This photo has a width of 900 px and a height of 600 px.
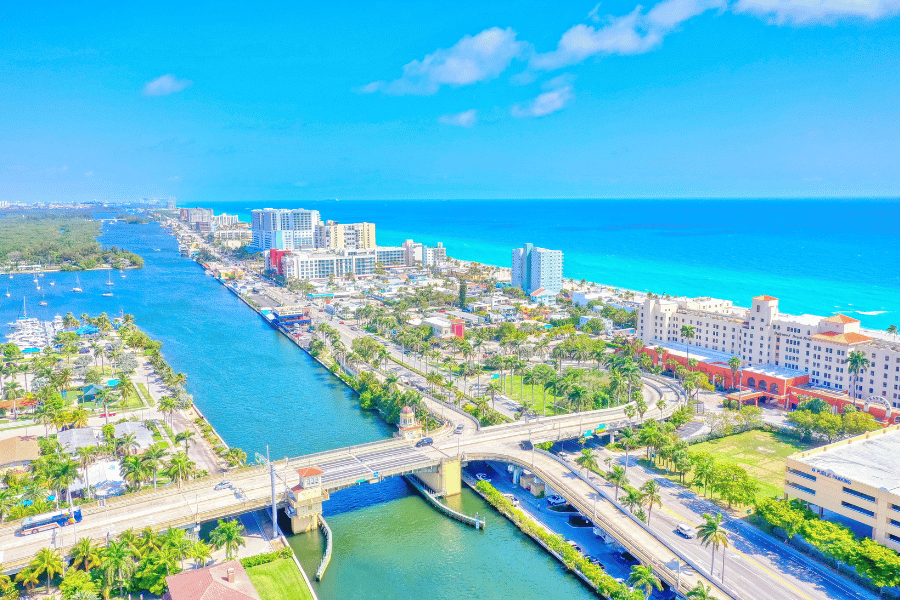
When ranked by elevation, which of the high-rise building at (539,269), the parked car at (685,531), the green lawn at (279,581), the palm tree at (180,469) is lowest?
the green lawn at (279,581)

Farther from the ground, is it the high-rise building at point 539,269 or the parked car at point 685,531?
the high-rise building at point 539,269

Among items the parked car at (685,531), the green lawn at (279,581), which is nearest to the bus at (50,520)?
the green lawn at (279,581)

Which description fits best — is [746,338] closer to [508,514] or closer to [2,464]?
[508,514]

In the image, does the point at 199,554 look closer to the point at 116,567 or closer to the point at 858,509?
the point at 116,567

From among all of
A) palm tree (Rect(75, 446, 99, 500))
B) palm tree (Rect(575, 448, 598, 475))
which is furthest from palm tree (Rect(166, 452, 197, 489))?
palm tree (Rect(575, 448, 598, 475))

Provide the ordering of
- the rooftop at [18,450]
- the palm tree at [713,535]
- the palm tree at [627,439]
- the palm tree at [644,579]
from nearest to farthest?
the palm tree at [644,579] → the palm tree at [713,535] → the rooftop at [18,450] → the palm tree at [627,439]

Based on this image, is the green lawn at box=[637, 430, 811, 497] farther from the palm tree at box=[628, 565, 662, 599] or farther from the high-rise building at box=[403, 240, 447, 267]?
the high-rise building at box=[403, 240, 447, 267]

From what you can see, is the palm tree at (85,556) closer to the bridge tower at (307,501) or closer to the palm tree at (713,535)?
the bridge tower at (307,501)
